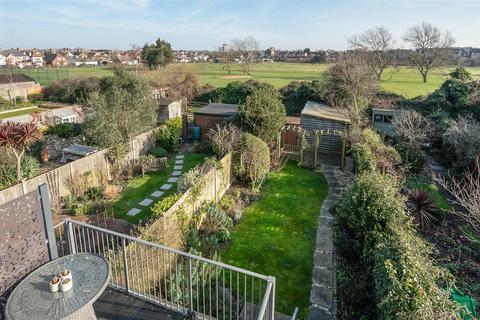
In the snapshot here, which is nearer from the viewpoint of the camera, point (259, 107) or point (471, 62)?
point (259, 107)

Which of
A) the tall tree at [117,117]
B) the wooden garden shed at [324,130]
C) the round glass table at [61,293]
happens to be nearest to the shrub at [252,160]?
the wooden garden shed at [324,130]

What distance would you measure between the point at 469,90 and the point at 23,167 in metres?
23.1

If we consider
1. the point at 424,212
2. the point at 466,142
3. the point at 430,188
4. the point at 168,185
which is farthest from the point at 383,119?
the point at 168,185

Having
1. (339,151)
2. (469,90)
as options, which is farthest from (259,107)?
(469,90)

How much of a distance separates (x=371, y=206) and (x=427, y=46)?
34383 millimetres

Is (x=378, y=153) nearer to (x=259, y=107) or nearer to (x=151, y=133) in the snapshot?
(x=259, y=107)

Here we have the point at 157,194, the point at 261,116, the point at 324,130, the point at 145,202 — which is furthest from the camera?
the point at 324,130

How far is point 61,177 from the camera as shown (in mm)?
10516

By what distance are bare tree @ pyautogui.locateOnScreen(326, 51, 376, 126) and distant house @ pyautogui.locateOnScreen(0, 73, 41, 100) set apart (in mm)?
31863

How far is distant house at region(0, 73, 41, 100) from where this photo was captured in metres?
31.9

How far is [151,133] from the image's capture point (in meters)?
16.2

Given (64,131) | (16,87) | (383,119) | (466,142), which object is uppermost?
(16,87)

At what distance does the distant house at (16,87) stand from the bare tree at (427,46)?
42.6 m

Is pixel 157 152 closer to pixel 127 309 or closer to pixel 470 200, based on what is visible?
pixel 127 309
